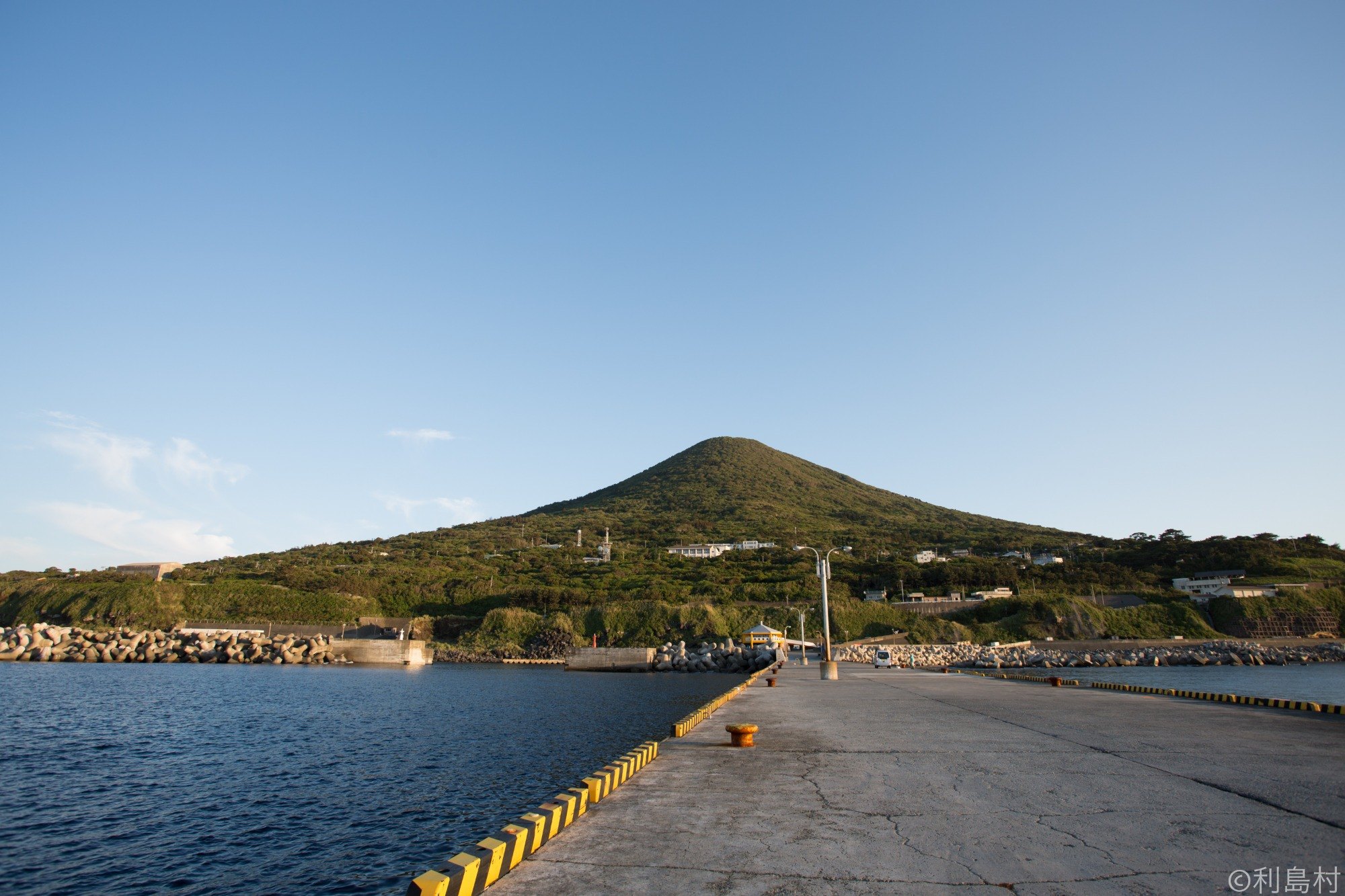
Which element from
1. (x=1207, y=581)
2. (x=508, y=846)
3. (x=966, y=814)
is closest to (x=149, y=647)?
(x=508, y=846)

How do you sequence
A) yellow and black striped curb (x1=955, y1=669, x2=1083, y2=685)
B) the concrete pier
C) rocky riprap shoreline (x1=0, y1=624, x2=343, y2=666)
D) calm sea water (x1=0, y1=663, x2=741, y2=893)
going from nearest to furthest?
the concrete pier < calm sea water (x1=0, y1=663, x2=741, y2=893) < yellow and black striped curb (x1=955, y1=669, x2=1083, y2=685) < rocky riprap shoreline (x1=0, y1=624, x2=343, y2=666)

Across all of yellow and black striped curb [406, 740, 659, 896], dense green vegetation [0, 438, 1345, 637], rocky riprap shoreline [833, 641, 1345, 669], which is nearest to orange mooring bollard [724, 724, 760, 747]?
yellow and black striped curb [406, 740, 659, 896]

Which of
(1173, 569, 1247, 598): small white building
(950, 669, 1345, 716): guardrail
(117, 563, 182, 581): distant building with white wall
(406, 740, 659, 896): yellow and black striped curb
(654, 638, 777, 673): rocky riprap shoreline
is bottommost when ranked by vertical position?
(654, 638, 777, 673): rocky riprap shoreline

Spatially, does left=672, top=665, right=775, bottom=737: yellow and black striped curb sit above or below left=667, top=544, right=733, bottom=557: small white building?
below

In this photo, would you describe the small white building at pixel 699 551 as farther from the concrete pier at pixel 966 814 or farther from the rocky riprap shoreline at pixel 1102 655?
the concrete pier at pixel 966 814

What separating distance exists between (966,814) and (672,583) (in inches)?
3533

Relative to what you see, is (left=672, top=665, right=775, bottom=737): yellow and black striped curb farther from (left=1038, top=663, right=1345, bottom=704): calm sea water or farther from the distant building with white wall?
the distant building with white wall

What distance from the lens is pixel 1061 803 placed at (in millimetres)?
8719

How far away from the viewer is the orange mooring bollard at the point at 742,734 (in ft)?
44.3

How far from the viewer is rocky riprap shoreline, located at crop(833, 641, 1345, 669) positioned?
57.6m

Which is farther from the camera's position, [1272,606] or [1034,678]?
[1272,606]

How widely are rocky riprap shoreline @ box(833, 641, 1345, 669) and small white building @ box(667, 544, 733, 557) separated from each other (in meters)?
60.6

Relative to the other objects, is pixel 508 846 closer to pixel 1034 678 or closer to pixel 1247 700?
pixel 1247 700

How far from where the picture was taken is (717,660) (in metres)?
64.5
